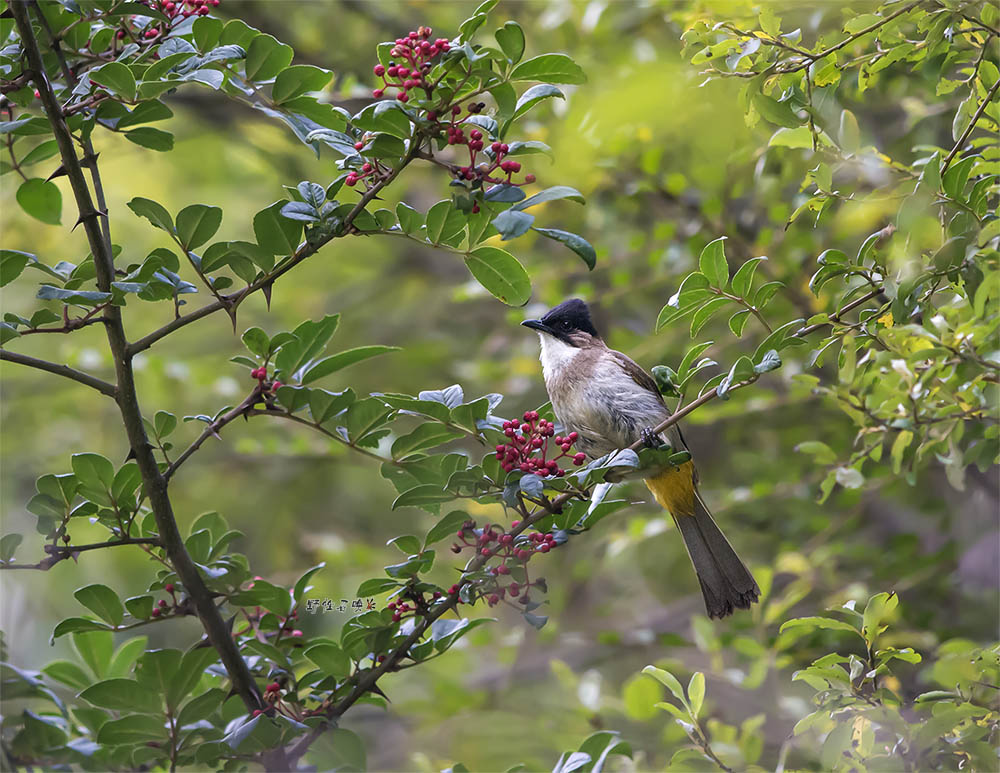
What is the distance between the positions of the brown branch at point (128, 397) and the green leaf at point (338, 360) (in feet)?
1.09

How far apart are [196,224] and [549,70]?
0.74m

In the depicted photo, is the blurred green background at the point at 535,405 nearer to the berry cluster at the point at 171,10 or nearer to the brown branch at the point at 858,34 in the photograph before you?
the brown branch at the point at 858,34

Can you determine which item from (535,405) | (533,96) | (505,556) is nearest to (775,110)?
(533,96)

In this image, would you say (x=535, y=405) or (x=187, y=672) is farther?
(x=535, y=405)

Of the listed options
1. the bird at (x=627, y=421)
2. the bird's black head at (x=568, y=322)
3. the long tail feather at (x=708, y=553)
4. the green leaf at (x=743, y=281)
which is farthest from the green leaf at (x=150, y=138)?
the long tail feather at (x=708, y=553)

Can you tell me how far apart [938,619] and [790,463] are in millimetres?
948

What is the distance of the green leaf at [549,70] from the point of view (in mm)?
1786

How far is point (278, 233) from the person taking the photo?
190 centimetres

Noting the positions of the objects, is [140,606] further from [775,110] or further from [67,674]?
[775,110]

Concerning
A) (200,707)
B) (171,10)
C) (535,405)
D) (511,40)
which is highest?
(535,405)

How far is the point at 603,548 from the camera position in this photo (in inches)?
209

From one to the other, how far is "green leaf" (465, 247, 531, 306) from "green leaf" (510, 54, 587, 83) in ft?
1.03

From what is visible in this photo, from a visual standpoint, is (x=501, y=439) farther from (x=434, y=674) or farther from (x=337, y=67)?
(x=337, y=67)

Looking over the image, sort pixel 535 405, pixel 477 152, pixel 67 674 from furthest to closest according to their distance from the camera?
1. pixel 535 405
2. pixel 67 674
3. pixel 477 152
